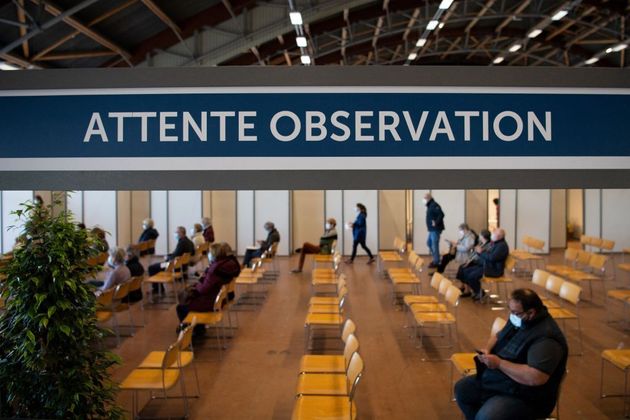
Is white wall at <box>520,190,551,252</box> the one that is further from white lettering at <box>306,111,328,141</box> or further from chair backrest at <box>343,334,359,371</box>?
white lettering at <box>306,111,328,141</box>

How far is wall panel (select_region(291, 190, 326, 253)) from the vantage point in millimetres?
13680

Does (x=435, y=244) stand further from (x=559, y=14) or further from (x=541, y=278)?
(x=559, y=14)

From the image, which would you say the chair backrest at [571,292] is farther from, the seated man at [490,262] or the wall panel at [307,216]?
the wall panel at [307,216]

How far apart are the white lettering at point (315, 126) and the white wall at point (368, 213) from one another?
11958mm

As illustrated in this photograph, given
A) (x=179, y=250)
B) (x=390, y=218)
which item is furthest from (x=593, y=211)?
(x=179, y=250)

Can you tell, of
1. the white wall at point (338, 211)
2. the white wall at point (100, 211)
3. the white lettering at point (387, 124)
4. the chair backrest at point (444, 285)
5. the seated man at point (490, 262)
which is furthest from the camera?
the white wall at point (338, 211)

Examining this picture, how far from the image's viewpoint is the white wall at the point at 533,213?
13.2m

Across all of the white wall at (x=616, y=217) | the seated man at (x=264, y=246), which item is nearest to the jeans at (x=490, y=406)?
the seated man at (x=264, y=246)

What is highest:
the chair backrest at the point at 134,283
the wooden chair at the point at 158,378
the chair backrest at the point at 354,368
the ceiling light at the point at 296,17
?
the ceiling light at the point at 296,17

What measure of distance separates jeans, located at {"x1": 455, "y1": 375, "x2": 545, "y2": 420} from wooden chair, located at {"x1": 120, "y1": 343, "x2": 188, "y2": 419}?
2.25 m

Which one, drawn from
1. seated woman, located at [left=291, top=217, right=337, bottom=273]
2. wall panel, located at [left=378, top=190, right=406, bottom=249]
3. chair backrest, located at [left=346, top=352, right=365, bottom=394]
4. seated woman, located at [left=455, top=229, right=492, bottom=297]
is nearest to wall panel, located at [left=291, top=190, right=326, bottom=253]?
wall panel, located at [left=378, top=190, right=406, bottom=249]

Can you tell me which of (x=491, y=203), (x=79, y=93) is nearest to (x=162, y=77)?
(x=79, y=93)

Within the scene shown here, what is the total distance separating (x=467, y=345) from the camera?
6262mm

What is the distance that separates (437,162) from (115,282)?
616 cm
